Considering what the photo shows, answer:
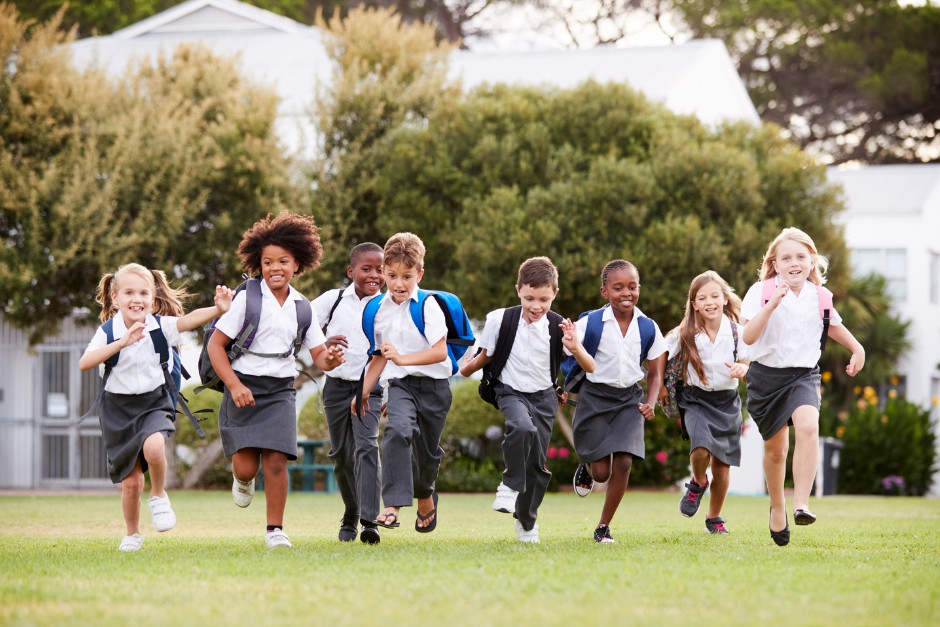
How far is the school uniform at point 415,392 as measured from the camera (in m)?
8.48

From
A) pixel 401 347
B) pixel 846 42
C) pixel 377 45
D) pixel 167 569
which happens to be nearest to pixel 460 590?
pixel 167 569

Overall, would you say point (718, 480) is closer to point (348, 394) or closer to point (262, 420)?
point (348, 394)

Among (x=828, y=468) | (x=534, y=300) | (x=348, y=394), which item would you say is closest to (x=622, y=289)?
(x=534, y=300)

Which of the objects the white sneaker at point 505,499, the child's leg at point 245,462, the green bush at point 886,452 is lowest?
the green bush at point 886,452

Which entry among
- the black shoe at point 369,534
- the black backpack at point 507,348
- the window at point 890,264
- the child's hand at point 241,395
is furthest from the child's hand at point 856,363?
the window at point 890,264

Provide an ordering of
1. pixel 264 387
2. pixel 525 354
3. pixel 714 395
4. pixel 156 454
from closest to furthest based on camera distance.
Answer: pixel 156 454, pixel 264 387, pixel 525 354, pixel 714 395

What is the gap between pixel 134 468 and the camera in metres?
8.23

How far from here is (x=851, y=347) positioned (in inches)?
330

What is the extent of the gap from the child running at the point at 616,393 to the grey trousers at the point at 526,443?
354 mm

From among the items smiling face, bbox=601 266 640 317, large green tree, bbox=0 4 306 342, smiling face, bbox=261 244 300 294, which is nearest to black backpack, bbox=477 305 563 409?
smiling face, bbox=601 266 640 317

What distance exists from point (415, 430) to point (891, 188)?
26960 mm

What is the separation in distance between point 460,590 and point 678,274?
1244cm

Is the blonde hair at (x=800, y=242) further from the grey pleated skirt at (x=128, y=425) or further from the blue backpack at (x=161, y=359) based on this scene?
the grey pleated skirt at (x=128, y=425)

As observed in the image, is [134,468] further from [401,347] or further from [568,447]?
[568,447]
